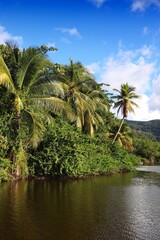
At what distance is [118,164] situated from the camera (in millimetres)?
31812

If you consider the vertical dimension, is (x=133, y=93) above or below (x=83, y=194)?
above

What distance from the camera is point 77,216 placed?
9836mm

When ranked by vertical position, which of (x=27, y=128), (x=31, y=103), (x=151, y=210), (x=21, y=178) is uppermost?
(x=31, y=103)

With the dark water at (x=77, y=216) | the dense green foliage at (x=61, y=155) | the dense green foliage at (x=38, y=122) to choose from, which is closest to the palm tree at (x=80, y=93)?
the dense green foliage at (x=38, y=122)

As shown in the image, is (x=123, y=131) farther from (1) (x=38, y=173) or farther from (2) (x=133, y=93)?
(1) (x=38, y=173)

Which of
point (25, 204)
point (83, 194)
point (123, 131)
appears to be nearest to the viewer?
point (25, 204)

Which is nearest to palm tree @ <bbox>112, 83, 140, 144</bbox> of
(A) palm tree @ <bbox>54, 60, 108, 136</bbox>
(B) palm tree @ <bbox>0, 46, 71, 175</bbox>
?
(A) palm tree @ <bbox>54, 60, 108, 136</bbox>

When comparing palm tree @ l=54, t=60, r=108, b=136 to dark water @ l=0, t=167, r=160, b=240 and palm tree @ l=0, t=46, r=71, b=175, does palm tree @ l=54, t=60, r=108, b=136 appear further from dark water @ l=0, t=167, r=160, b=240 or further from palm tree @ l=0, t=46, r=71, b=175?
dark water @ l=0, t=167, r=160, b=240

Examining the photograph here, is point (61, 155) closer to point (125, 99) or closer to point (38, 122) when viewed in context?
point (38, 122)

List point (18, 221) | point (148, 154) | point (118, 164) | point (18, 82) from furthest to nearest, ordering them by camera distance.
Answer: point (148, 154)
point (118, 164)
point (18, 82)
point (18, 221)

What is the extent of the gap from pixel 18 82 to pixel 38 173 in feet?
21.1

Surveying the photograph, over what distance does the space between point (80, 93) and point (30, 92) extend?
26.0 ft

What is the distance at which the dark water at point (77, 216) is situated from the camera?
26.1ft

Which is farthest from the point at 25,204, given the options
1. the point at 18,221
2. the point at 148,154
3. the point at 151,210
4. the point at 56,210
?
the point at 148,154
